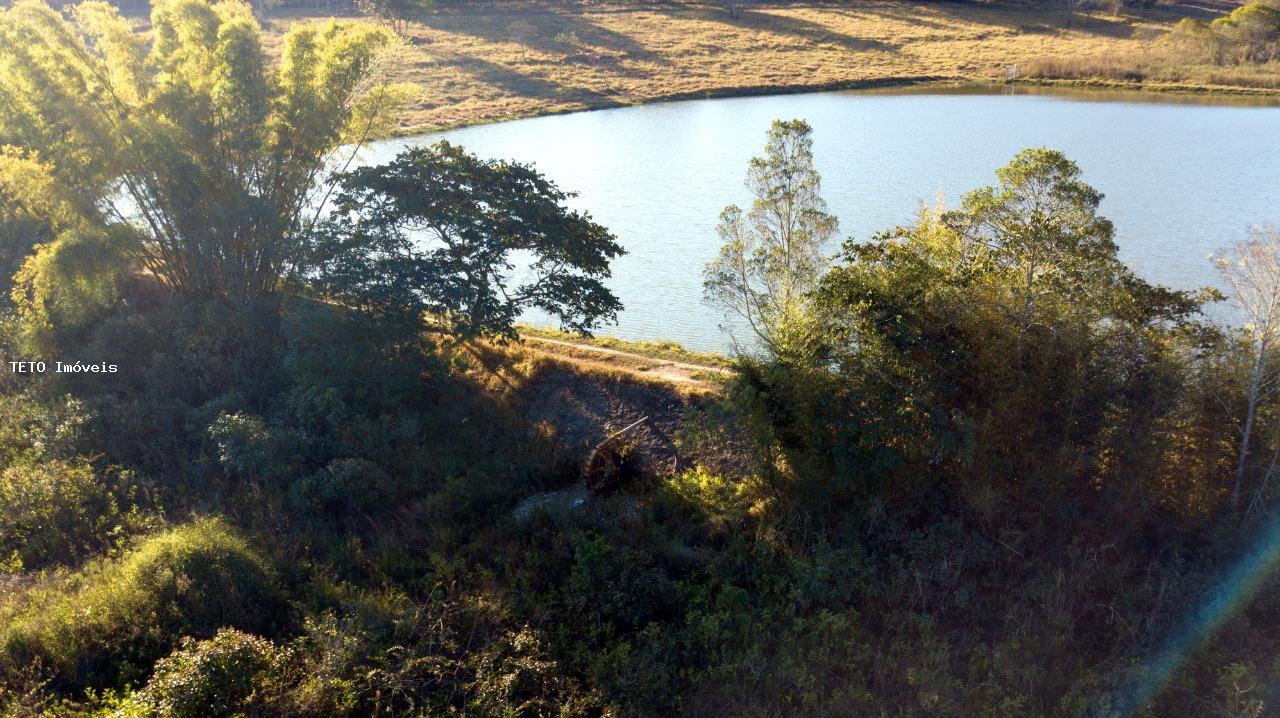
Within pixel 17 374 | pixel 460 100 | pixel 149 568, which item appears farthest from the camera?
pixel 460 100

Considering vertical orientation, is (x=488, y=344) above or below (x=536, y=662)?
above

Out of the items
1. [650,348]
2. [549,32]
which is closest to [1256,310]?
[650,348]

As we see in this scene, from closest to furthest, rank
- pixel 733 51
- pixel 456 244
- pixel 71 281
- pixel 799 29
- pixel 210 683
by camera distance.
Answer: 1. pixel 210 683
2. pixel 456 244
3. pixel 71 281
4. pixel 733 51
5. pixel 799 29

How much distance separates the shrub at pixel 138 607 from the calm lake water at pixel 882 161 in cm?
1124

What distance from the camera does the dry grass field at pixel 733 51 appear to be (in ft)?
173

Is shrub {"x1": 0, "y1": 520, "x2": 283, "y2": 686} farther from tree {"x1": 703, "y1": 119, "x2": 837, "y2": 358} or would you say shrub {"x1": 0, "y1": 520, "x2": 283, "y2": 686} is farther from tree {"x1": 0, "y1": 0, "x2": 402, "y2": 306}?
tree {"x1": 703, "y1": 119, "x2": 837, "y2": 358}

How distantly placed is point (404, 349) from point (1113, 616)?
13.1m

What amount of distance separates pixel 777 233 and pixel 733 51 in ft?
163

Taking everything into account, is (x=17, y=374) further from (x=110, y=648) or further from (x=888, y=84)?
(x=888, y=84)

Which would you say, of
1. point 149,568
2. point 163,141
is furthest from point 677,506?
point 163,141

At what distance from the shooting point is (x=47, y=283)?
60.1 feet

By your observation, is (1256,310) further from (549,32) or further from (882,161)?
(549,32)

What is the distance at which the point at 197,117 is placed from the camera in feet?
63.8

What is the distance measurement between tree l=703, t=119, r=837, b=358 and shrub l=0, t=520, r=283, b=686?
9674mm
